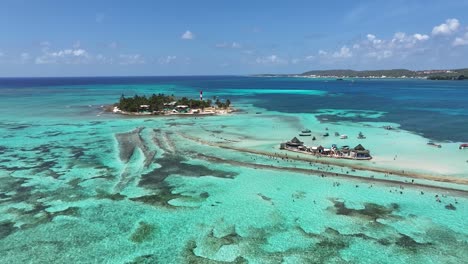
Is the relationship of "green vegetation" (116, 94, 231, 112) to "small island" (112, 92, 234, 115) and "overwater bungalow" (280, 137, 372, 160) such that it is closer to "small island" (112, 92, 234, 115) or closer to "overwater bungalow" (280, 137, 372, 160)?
"small island" (112, 92, 234, 115)

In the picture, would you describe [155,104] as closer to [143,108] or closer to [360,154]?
[143,108]

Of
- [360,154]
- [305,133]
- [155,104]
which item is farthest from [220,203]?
[155,104]

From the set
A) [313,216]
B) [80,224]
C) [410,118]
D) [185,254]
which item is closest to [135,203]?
[80,224]

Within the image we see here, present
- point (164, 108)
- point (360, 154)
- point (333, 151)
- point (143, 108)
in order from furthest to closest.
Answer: point (164, 108) < point (143, 108) < point (333, 151) < point (360, 154)

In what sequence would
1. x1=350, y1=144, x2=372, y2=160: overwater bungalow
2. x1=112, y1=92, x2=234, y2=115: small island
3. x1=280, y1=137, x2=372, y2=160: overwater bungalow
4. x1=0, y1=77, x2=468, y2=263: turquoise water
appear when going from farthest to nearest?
1. x1=112, y1=92, x2=234, y2=115: small island
2. x1=280, y1=137, x2=372, y2=160: overwater bungalow
3. x1=350, y1=144, x2=372, y2=160: overwater bungalow
4. x1=0, y1=77, x2=468, y2=263: turquoise water

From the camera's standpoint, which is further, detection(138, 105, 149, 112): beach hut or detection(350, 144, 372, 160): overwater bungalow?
detection(138, 105, 149, 112): beach hut

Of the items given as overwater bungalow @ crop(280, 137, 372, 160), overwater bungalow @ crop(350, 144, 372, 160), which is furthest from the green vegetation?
overwater bungalow @ crop(350, 144, 372, 160)

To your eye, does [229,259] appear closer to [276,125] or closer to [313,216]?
[313,216]

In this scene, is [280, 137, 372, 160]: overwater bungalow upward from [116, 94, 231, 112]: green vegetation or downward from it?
downward

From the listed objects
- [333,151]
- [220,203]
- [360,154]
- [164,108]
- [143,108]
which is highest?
[143,108]
